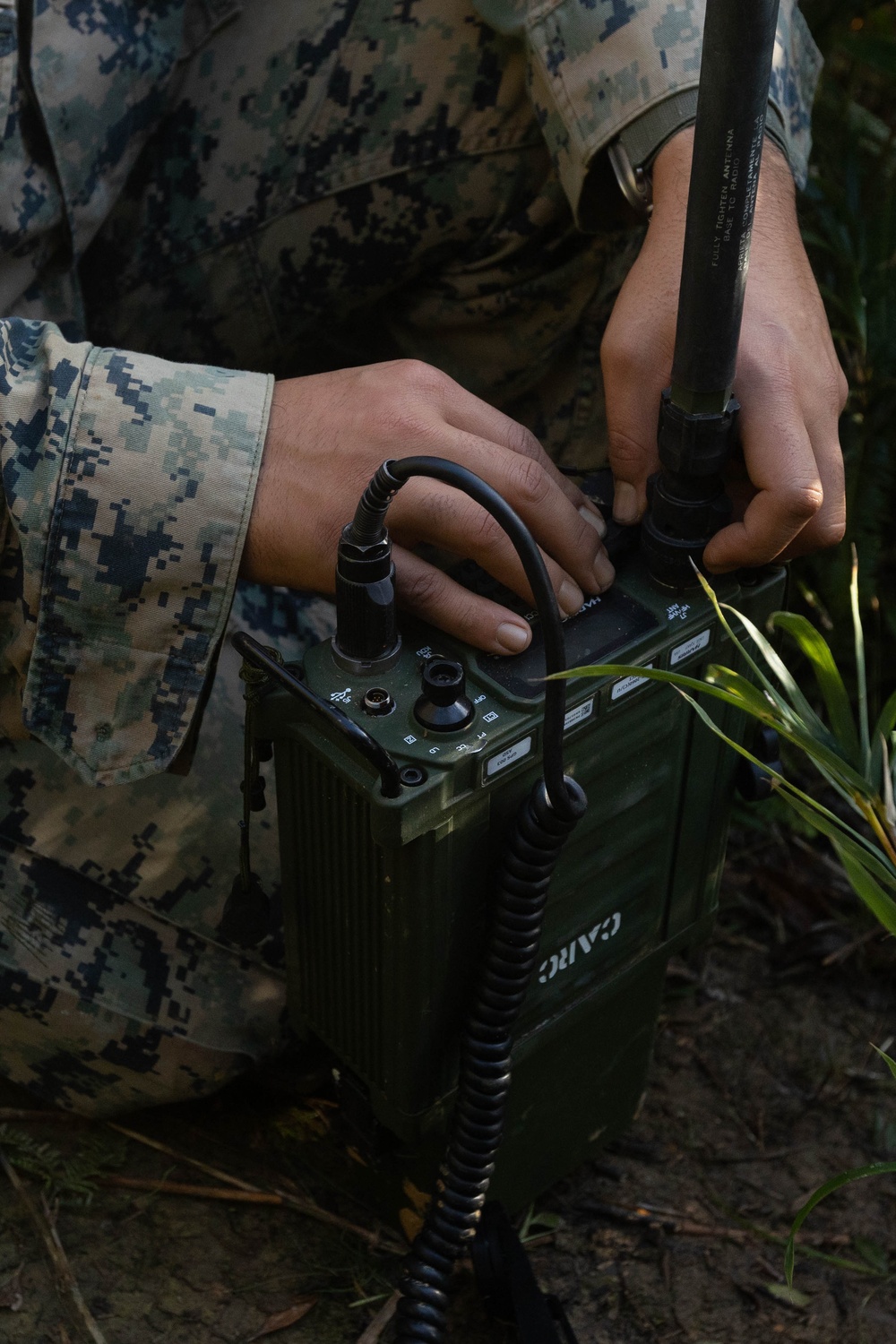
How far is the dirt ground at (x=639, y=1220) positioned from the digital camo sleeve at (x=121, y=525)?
660 mm

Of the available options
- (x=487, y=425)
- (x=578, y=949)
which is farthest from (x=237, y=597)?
(x=578, y=949)

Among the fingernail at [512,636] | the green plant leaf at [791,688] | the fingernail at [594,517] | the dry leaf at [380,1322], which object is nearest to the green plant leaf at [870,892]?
the green plant leaf at [791,688]

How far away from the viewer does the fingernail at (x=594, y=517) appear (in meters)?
1.43

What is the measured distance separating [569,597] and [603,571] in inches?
2.4

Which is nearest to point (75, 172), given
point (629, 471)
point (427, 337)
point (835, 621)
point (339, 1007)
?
point (427, 337)

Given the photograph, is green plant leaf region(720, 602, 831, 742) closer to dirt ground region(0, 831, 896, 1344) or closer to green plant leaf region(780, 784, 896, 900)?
green plant leaf region(780, 784, 896, 900)

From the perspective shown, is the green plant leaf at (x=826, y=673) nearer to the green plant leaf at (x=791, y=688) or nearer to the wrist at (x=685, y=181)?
the green plant leaf at (x=791, y=688)

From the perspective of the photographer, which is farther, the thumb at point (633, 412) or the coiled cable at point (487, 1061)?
the thumb at point (633, 412)

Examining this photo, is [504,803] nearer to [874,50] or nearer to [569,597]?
[569,597]

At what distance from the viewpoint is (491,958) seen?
52.1 inches

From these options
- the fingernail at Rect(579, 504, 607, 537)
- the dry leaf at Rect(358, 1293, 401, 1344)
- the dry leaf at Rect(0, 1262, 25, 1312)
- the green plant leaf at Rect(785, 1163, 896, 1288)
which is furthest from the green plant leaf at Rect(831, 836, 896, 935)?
the dry leaf at Rect(0, 1262, 25, 1312)

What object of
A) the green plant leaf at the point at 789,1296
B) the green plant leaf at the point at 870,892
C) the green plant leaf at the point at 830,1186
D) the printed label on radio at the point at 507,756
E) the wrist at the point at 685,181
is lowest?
the green plant leaf at the point at 789,1296

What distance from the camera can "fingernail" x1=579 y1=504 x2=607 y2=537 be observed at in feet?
4.70

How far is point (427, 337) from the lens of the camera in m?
2.17
